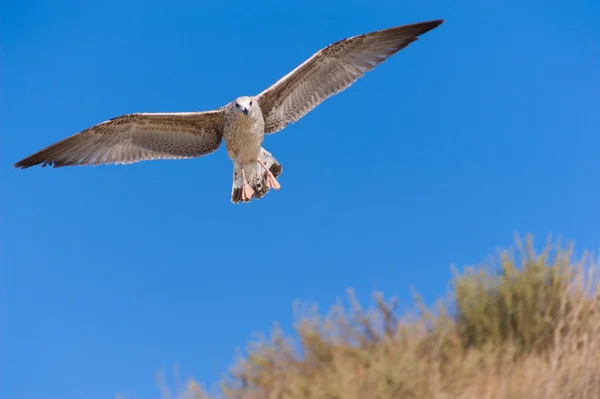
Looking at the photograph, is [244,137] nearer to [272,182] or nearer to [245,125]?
[245,125]

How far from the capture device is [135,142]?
9.66 meters

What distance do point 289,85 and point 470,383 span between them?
5.43 meters

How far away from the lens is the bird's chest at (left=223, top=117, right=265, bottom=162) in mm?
8797

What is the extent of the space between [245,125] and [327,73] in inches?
55.1

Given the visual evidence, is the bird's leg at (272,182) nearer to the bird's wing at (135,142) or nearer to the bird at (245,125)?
the bird at (245,125)

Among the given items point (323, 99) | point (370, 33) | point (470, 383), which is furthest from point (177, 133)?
point (470, 383)

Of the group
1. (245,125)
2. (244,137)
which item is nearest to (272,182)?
(244,137)

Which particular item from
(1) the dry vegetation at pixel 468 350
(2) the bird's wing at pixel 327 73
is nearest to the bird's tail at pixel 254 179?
(2) the bird's wing at pixel 327 73

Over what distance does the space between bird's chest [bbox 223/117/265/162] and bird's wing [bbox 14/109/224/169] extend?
0.41 meters

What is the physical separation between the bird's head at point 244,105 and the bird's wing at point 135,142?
686 millimetres

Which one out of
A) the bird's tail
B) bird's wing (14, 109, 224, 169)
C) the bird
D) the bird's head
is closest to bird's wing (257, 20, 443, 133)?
the bird

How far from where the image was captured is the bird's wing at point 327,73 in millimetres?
8898

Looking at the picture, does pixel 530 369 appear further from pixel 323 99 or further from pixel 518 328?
pixel 323 99

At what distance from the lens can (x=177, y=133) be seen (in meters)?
9.57
